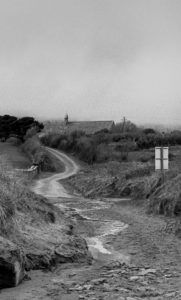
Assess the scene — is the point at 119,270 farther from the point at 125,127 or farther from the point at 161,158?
the point at 125,127

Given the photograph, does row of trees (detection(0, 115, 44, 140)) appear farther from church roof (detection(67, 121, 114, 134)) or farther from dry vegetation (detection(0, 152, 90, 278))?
dry vegetation (detection(0, 152, 90, 278))

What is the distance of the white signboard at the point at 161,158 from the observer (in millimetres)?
24484

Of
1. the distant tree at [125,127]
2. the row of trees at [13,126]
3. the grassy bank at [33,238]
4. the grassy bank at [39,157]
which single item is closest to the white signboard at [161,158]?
the grassy bank at [33,238]

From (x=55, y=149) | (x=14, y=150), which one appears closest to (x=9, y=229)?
(x=14, y=150)

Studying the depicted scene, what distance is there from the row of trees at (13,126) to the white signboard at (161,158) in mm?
64214

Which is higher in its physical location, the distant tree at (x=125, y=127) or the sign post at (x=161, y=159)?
the distant tree at (x=125, y=127)

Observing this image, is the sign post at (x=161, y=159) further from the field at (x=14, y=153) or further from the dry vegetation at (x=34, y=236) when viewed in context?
the field at (x=14, y=153)

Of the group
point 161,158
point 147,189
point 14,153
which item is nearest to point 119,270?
point 161,158

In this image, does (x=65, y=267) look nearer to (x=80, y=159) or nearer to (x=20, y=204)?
→ (x=20, y=204)

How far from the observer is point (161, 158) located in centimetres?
2452

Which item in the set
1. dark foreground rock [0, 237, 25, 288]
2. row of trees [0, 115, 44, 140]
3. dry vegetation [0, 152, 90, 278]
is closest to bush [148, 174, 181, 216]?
dry vegetation [0, 152, 90, 278]

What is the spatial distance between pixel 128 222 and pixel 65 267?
8118mm

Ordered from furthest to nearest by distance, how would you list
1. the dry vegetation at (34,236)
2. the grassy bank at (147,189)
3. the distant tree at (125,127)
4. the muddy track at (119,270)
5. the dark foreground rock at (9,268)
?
the distant tree at (125,127) → the grassy bank at (147,189) → the dry vegetation at (34,236) → the dark foreground rock at (9,268) → the muddy track at (119,270)

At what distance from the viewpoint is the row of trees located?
88062 millimetres
